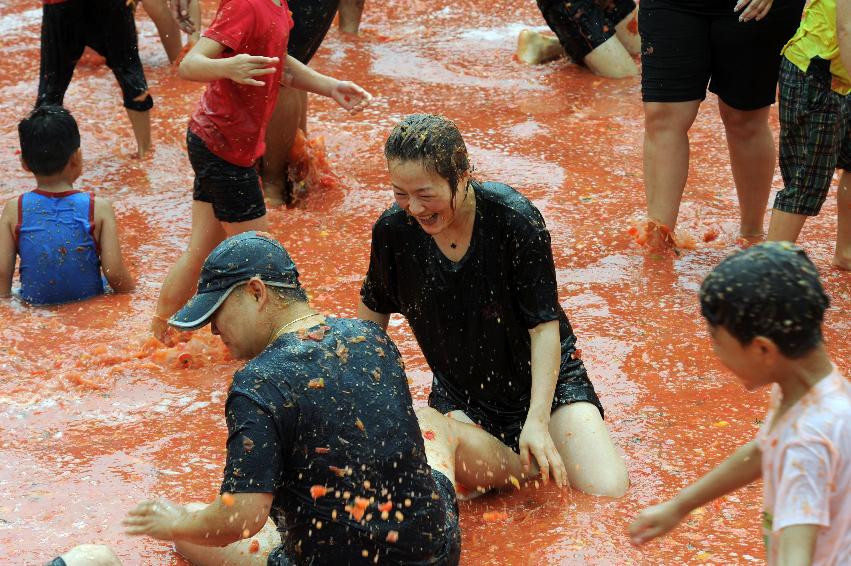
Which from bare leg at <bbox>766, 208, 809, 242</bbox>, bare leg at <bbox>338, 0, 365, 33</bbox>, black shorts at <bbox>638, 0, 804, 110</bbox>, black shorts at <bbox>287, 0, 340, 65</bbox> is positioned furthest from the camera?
bare leg at <bbox>338, 0, 365, 33</bbox>

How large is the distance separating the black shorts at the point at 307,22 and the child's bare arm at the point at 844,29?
288 cm

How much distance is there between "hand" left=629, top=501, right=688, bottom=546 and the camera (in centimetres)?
247

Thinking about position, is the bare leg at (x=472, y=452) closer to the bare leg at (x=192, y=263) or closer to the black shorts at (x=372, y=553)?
the black shorts at (x=372, y=553)

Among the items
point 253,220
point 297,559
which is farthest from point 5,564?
point 253,220

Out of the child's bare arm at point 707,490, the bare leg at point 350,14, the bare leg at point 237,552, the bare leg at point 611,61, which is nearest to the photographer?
the child's bare arm at point 707,490

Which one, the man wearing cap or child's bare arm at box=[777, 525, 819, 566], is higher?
child's bare arm at box=[777, 525, 819, 566]

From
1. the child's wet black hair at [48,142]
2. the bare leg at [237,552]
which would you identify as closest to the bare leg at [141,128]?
the child's wet black hair at [48,142]

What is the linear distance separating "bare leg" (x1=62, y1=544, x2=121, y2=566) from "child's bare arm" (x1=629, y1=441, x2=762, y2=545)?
136 cm

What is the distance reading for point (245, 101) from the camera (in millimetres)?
4801

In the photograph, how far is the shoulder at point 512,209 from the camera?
3.41 m

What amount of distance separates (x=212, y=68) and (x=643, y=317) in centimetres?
202

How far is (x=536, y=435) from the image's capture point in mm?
3355

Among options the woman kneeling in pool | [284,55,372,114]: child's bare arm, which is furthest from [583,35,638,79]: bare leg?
the woman kneeling in pool

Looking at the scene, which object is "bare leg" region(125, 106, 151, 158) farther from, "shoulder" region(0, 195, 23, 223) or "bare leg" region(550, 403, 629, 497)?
"bare leg" region(550, 403, 629, 497)
